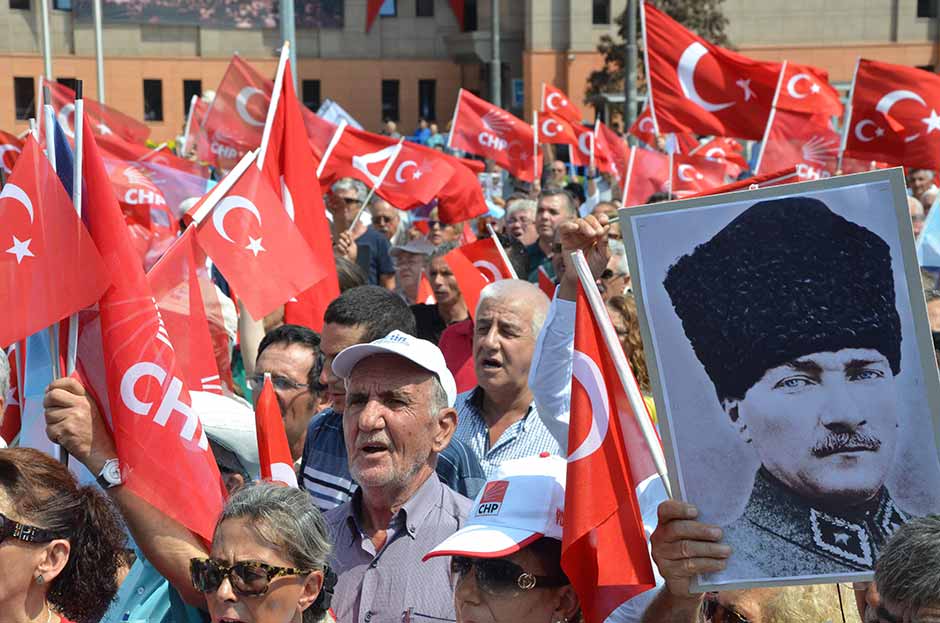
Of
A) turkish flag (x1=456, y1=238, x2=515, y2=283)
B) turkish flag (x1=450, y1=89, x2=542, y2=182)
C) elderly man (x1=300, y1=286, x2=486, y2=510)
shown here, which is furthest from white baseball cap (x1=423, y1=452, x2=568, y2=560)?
turkish flag (x1=450, y1=89, x2=542, y2=182)

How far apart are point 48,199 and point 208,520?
125 cm

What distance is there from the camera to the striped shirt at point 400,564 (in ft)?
13.0

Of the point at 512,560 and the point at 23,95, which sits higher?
the point at 512,560

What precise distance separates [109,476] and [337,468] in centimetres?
96

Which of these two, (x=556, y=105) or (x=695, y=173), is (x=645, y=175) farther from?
(x=556, y=105)

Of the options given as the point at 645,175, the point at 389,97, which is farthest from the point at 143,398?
the point at 389,97

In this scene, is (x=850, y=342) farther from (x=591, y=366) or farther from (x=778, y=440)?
(x=591, y=366)

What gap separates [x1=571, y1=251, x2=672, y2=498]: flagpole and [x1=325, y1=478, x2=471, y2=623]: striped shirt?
0.76 metres

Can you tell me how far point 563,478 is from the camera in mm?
3750

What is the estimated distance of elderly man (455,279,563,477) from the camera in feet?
18.0

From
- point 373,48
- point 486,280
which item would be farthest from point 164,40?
point 486,280

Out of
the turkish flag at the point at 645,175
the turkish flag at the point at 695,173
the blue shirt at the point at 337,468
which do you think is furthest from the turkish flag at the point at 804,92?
the blue shirt at the point at 337,468

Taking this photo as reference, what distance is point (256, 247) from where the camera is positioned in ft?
22.0

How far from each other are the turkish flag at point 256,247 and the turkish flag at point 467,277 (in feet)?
3.12
